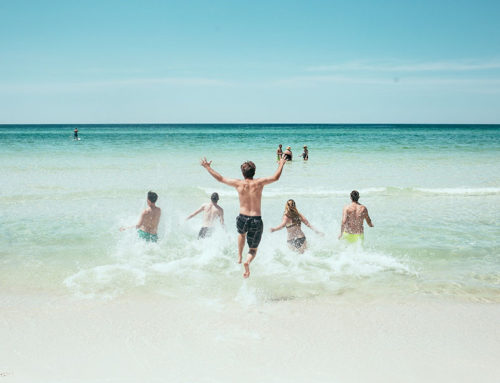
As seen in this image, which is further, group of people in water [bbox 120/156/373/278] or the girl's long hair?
the girl's long hair

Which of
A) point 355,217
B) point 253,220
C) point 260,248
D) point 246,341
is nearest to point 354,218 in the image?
point 355,217

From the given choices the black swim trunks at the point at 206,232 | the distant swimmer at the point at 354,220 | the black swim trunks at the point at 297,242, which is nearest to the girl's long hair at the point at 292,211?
the black swim trunks at the point at 297,242

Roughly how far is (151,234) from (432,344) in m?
5.33

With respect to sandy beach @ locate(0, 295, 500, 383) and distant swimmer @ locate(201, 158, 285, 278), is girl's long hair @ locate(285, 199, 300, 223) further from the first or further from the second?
sandy beach @ locate(0, 295, 500, 383)

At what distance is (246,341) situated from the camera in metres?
4.57

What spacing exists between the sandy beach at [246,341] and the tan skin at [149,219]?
243cm

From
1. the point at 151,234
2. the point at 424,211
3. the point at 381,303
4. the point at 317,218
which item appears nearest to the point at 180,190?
the point at 317,218

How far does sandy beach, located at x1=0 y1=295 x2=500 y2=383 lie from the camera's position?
3977mm

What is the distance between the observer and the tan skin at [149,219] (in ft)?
26.0

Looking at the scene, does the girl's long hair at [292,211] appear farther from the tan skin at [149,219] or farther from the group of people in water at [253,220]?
the tan skin at [149,219]

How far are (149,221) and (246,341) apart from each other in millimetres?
4059

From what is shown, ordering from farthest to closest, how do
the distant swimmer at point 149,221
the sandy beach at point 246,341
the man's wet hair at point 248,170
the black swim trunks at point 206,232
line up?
the black swim trunks at point 206,232
the distant swimmer at point 149,221
the man's wet hair at point 248,170
the sandy beach at point 246,341

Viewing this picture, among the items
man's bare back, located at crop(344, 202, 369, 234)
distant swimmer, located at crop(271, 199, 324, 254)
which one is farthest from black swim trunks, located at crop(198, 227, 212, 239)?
man's bare back, located at crop(344, 202, 369, 234)

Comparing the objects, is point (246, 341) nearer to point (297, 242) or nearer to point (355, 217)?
point (297, 242)
